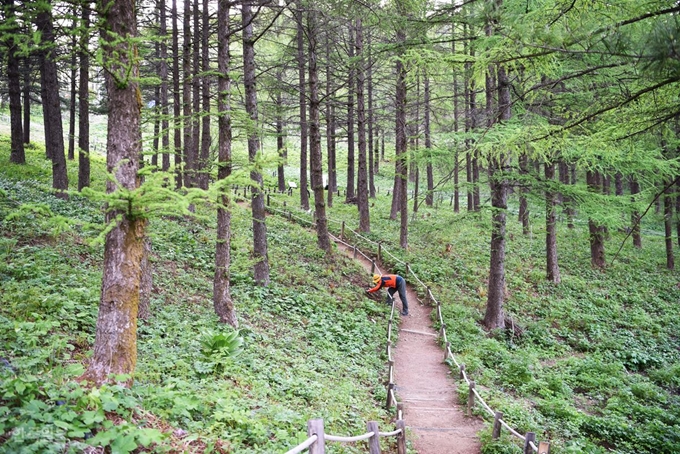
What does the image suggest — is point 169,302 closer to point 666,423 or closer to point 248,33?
point 248,33

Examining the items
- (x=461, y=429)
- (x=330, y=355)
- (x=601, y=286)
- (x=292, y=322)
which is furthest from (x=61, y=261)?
(x=601, y=286)

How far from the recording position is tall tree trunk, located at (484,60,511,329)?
12.4 meters

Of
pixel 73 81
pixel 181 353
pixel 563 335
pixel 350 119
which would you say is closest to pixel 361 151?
pixel 350 119

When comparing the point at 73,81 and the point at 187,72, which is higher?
the point at 73,81

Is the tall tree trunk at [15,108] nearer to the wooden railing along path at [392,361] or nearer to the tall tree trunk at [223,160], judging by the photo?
the wooden railing along path at [392,361]

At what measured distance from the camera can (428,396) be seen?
10.0 metres

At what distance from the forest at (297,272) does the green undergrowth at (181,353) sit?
41 mm

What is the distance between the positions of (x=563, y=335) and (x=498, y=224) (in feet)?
17.1

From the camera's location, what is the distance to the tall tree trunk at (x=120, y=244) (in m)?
4.63

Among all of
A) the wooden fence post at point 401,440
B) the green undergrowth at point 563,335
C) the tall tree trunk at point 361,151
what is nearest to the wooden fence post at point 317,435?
the wooden fence post at point 401,440

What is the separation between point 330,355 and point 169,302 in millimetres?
3788

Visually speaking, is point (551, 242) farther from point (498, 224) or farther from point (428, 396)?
point (428, 396)

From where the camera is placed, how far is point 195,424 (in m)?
5.04

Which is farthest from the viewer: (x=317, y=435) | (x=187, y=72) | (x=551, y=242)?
(x=551, y=242)
